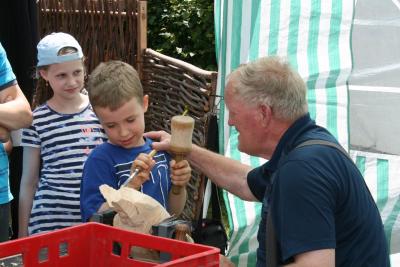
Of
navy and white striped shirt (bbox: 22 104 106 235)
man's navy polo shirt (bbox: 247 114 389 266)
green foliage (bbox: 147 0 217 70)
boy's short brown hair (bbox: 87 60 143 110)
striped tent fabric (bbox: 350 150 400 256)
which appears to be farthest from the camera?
green foliage (bbox: 147 0 217 70)

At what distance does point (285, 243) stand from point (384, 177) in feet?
5.16

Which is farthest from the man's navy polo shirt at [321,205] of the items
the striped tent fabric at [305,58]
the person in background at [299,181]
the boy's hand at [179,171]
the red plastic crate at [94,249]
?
the striped tent fabric at [305,58]

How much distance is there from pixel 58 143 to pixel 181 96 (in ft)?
4.11

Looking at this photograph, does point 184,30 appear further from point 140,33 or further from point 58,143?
point 58,143

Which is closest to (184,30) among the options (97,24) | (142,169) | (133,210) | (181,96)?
(97,24)

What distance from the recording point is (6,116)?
3.15 metres

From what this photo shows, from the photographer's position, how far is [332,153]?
7.72 feet

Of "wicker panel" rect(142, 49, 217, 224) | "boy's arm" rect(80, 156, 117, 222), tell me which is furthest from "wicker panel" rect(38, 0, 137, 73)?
"boy's arm" rect(80, 156, 117, 222)

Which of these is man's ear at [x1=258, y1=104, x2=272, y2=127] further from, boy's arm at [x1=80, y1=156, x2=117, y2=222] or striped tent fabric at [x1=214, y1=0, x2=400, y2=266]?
striped tent fabric at [x1=214, y1=0, x2=400, y2=266]

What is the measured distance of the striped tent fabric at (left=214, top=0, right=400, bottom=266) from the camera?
375 centimetres

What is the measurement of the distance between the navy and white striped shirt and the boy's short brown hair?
1.54 feet

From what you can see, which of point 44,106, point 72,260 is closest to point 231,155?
point 44,106

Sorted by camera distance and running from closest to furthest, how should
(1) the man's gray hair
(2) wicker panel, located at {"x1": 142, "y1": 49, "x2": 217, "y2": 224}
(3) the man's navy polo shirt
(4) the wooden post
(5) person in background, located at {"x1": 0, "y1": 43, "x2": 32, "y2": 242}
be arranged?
(3) the man's navy polo shirt
(1) the man's gray hair
(5) person in background, located at {"x1": 0, "y1": 43, "x2": 32, "y2": 242}
(2) wicker panel, located at {"x1": 142, "y1": 49, "x2": 217, "y2": 224}
(4) the wooden post

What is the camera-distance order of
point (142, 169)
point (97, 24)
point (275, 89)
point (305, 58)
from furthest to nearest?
point (97, 24), point (305, 58), point (142, 169), point (275, 89)
